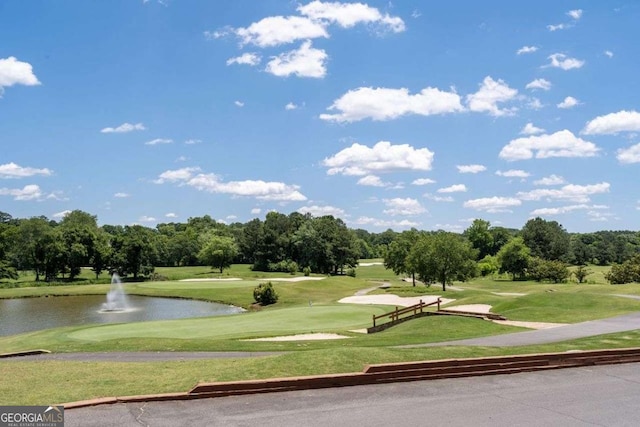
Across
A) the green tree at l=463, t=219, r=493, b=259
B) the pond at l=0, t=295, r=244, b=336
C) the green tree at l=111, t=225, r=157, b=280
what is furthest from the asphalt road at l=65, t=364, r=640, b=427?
the green tree at l=463, t=219, r=493, b=259

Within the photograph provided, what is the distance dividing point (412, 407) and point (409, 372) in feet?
7.33

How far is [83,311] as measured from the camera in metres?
54.6

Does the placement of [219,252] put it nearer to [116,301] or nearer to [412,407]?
[116,301]

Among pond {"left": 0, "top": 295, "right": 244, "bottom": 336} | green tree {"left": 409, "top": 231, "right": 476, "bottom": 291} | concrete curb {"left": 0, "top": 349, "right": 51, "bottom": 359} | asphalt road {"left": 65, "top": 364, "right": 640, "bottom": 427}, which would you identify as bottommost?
pond {"left": 0, "top": 295, "right": 244, "bottom": 336}

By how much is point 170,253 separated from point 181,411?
14050 centimetres

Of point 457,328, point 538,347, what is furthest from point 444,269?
point 538,347

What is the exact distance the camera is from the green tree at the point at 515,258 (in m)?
102

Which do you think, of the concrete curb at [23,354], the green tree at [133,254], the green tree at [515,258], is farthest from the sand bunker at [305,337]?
the green tree at [515,258]

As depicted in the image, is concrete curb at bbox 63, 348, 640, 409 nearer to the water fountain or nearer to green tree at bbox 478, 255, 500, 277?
the water fountain

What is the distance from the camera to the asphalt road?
9781 mm

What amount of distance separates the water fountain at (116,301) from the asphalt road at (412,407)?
48.5 meters

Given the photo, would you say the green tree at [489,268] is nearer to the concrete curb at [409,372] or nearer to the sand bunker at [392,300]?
the sand bunker at [392,300]

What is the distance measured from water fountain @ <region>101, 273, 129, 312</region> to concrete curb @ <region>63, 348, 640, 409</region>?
157 ft

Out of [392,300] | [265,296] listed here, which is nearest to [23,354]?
[265,296]
